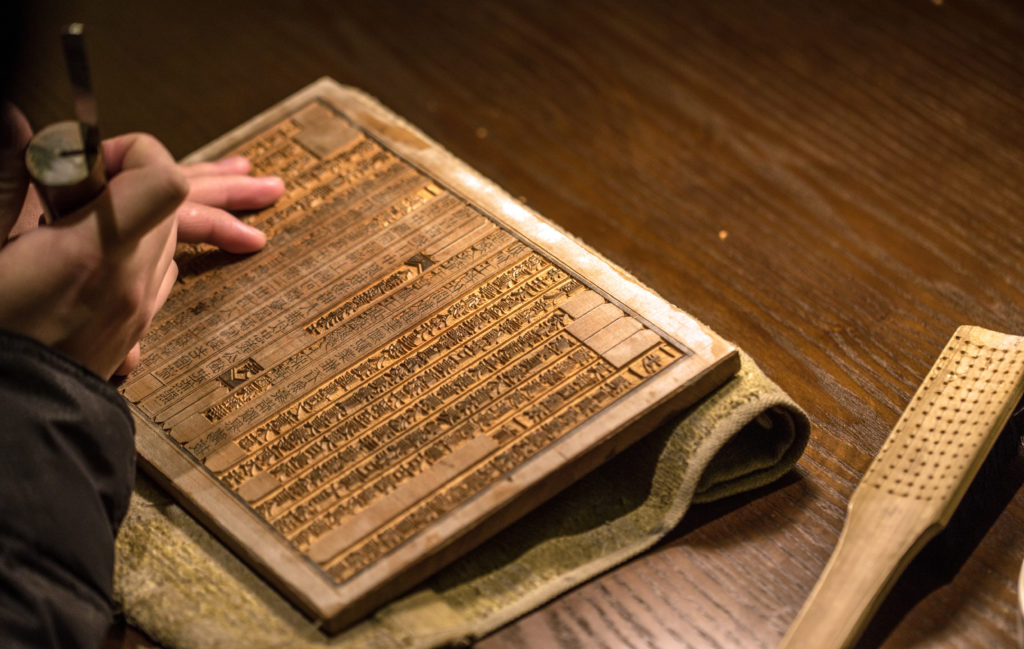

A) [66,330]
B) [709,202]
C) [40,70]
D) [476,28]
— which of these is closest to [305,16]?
[476,28]

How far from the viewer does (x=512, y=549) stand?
2.58ft

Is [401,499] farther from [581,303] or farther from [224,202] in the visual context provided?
[224,202]

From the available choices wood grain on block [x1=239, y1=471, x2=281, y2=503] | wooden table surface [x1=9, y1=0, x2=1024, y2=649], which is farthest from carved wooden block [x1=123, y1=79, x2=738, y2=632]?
wooden table surface [x1=9, y1=0, x2=1024, y2=649]

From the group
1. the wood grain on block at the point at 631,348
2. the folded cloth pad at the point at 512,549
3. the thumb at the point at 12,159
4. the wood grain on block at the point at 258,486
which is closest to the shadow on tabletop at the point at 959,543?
the folded cloth pad at the point at 512,549

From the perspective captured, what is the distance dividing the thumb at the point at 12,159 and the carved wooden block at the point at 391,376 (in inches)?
6.5

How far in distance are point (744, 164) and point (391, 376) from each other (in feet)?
1.69

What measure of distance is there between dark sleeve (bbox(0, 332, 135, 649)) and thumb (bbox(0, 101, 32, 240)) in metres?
0.14

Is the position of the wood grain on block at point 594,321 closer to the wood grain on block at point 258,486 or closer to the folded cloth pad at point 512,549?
the folded cloth pad at point 512,549

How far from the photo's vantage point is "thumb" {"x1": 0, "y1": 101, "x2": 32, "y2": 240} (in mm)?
757

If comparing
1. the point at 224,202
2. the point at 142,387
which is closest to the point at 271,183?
the point at 224,202

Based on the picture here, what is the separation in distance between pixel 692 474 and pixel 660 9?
2.53 feet

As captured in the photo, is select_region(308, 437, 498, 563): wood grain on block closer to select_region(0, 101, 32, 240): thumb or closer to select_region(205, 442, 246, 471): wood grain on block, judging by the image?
select_region(205, 442, 246, 471): wood grain on block

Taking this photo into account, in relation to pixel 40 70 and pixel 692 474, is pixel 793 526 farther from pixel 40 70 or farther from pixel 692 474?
pixel 40 70

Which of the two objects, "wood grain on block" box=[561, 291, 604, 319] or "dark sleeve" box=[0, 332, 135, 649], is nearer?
"dark sleeve" box=[0, 332, 135, 649]
